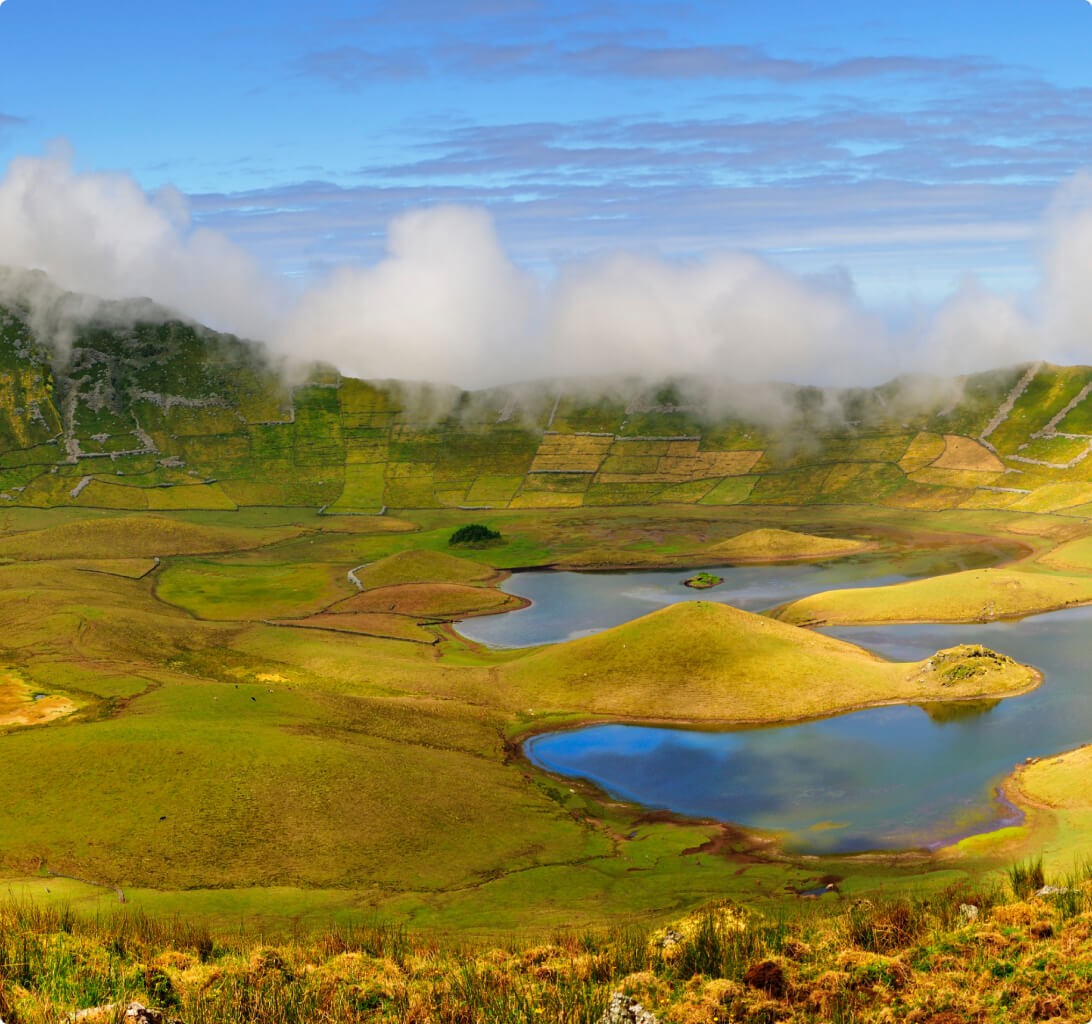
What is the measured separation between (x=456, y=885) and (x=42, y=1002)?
28642 millimetres

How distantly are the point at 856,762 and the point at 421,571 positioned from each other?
3608 inches

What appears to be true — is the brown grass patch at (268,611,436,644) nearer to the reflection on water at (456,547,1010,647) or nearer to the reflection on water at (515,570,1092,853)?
the reflection on water at (456,547,1010,647)

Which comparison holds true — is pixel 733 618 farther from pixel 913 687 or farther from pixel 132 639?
pixel 132 639

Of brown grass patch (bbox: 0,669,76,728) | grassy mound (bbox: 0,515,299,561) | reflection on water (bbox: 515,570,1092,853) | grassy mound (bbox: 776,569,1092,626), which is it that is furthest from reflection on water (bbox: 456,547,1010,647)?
grassy mound (bbox: 0,515,299,561)

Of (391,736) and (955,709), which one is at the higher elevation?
(391,736)

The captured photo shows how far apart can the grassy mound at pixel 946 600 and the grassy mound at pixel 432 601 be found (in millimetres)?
37125

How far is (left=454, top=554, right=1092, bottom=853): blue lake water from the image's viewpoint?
63.6 metres

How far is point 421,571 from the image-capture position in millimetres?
156500

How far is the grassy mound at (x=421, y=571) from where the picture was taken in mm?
153250

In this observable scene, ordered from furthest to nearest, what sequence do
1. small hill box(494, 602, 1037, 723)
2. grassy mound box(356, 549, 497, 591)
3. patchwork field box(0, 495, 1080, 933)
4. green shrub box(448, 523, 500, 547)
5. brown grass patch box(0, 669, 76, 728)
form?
green shrub box(448, 523, 500, 547) < grassy mound box(356, 549, 497, 591) < small hill box(494, 602, 1037, 723) < brown grass patch box(0, 669, 76, 728) < patchwork field box(0, 495, 1080, 933)

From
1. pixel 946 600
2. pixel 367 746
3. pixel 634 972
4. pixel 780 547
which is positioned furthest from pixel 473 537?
pixel 634 972

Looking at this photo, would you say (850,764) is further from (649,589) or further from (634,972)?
(649,589)

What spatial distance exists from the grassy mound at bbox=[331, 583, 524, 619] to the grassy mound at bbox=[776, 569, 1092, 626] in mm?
37125

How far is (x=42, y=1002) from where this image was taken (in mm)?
26547
